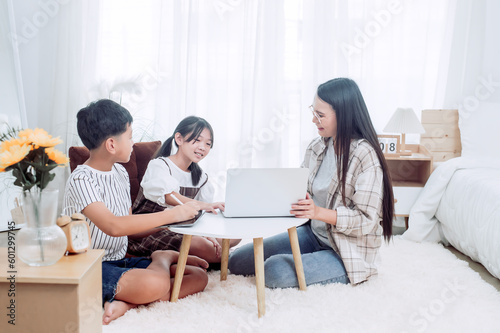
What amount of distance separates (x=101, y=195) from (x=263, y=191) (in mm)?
600

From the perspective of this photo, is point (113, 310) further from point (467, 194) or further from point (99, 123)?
point (467, 194)

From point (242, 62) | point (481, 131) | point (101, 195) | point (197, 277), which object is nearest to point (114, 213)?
point (101, 195)

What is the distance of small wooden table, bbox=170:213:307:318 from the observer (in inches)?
60.8

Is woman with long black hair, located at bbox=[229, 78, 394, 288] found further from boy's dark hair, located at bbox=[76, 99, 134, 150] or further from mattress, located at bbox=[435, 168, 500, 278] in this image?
boy's dark hair, located at bbox=[76, 99, 134, 150]

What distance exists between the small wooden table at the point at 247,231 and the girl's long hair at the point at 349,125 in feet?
1.23

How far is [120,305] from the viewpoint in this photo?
164cm

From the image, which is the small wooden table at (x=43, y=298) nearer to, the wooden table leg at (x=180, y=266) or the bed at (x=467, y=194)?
the wooden table leg at (x=180, y=266)

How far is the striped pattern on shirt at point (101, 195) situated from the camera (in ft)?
5.20

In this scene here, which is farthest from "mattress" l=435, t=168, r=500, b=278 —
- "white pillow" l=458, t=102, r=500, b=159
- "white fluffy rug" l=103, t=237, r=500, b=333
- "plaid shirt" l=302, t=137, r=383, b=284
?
"plaid shirt" l=302, t=137, r=383, b=284

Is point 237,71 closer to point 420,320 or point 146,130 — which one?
point 146,130

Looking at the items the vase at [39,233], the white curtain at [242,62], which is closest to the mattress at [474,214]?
the white curtain at [242,62]

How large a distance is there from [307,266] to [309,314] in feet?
0.95

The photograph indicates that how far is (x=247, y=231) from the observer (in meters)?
1.56

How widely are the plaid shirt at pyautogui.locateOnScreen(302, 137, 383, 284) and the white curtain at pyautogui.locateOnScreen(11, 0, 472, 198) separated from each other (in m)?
1.50
